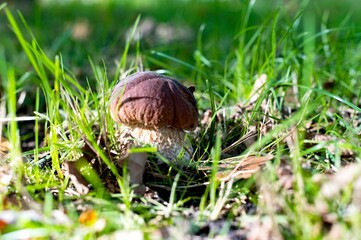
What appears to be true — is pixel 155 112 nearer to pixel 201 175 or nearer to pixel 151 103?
pixel 151 103

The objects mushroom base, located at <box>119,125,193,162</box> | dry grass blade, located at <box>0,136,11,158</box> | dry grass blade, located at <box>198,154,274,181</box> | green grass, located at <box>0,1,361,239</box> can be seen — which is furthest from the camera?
dry grass blade, located at <box>0,136,11,158</box>

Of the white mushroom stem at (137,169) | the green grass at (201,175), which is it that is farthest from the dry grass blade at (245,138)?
the white mushroom stem at (137,169)

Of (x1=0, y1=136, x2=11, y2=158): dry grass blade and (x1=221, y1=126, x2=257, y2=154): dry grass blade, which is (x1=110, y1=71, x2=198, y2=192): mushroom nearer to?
(x1=221, y1=126, x2=257, y2=154): dry grass blade

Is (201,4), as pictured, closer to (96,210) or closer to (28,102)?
(28,102)

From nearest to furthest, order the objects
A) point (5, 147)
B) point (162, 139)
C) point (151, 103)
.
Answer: point (151, 103)
point (162, 139)
point (5, 147)

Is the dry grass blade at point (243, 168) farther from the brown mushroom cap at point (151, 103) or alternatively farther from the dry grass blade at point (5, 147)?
the dry grass blade at point (5, 147)

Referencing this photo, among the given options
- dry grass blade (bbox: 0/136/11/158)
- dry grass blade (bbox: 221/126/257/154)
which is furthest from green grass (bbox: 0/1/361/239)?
dry grass blade (bbox: 0/136/11/158)

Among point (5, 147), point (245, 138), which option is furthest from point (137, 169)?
point (5, 147)
